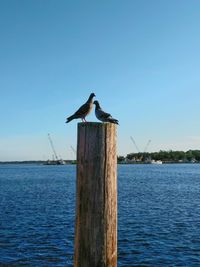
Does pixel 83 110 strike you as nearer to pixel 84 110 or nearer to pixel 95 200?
pixel 84 110

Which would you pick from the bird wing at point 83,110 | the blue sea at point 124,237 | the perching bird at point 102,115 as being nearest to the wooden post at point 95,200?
the perching bird at point 102,115

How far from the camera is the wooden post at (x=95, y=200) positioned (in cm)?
509

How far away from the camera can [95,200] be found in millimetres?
5113

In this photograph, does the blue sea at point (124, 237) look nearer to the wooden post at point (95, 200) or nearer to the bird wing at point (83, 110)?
the bird wing at point (83, 110)

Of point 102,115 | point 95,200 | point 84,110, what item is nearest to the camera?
point 95,200

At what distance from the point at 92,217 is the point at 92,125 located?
42.5 inches

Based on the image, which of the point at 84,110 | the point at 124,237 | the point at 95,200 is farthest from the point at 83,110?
the point at 124,237

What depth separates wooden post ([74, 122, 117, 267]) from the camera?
16.7 ft

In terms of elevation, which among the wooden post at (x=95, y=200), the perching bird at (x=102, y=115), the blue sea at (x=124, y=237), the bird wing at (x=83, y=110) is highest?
the bird wing at (x=83, y=110)

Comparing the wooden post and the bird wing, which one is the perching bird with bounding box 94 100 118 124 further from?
the wooden post

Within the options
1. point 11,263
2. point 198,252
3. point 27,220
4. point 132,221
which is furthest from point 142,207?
point 11,263

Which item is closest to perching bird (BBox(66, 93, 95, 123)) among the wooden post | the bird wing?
the bird wing

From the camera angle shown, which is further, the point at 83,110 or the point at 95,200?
A: the point at 83,110

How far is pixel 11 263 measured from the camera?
72.5ft
